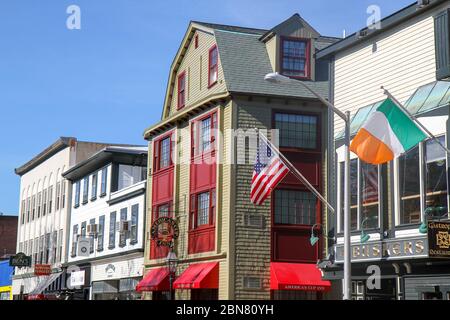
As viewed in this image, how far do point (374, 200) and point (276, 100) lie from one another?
10.1 m

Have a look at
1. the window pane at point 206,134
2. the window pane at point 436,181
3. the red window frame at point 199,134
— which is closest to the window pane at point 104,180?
the red window frame at point 199,134

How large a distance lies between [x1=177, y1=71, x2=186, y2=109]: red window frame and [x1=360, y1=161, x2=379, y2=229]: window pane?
15.7m

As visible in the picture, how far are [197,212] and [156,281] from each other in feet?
13.5

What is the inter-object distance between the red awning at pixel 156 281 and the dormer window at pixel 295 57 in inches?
445

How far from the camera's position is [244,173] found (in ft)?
104

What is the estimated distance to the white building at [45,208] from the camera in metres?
55.8

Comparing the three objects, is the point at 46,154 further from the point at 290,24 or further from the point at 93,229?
the point at 290,24

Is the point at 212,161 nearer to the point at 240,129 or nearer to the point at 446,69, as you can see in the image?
the point at 240,129

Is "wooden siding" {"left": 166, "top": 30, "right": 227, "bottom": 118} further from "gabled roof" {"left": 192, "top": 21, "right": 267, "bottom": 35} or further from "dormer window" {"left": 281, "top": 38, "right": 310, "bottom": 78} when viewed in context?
"dormer window" {"left": 281, "top": 38, "right": 310, "bottom": 78}

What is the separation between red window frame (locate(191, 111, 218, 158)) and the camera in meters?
33.0

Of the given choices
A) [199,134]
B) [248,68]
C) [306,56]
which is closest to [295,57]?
[306,56]

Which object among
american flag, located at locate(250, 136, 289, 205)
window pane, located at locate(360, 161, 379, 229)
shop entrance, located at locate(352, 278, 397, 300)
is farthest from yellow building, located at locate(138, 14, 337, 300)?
window pane, located at locate(360, 161, 379, 229)

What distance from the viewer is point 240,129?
31766 mm
